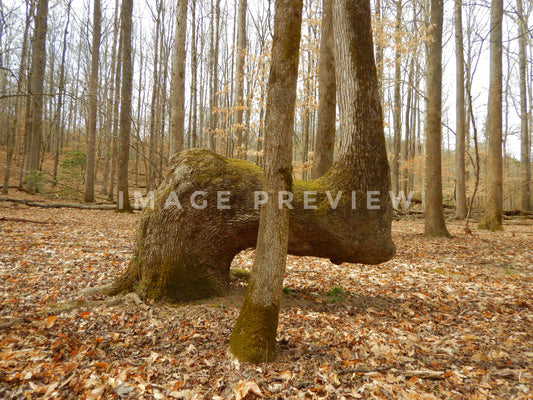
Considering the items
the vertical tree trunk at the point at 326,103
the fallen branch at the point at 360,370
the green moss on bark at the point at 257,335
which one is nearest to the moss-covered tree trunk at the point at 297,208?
the green moss on bark at the point at 257,335

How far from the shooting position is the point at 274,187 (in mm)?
2336

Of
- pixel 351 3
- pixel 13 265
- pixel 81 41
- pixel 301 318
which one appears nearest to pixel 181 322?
pixel 301 318

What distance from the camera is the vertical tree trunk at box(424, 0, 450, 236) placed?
8008mm

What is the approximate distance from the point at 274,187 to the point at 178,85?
7.16 metres

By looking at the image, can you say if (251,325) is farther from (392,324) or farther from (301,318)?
(392,324)

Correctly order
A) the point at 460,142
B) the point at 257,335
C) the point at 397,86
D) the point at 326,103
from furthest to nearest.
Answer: the point at 397,86
the point at 460,142
the point at 326,103
the point at 257,335

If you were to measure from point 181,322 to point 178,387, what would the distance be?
88 cm

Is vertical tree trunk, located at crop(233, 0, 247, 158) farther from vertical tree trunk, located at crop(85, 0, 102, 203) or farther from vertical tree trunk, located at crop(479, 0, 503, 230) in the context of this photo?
vertical tree trunk, located at crop(479, 0, 503, 230)

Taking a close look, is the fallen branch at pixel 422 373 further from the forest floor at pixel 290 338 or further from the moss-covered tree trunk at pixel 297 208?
the moss-covered tree trunk at pixel 297 208

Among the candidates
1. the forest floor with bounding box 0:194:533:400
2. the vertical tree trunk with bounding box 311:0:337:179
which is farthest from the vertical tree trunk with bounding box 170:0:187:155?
the forest floor with bounding box 0:194:533:400

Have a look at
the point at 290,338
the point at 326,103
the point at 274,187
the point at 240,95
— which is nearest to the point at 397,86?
the point at 240,95

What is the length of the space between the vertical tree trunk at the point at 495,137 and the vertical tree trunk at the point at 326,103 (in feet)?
20.9

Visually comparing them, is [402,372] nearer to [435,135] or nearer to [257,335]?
[257,335]

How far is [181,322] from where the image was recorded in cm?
300
